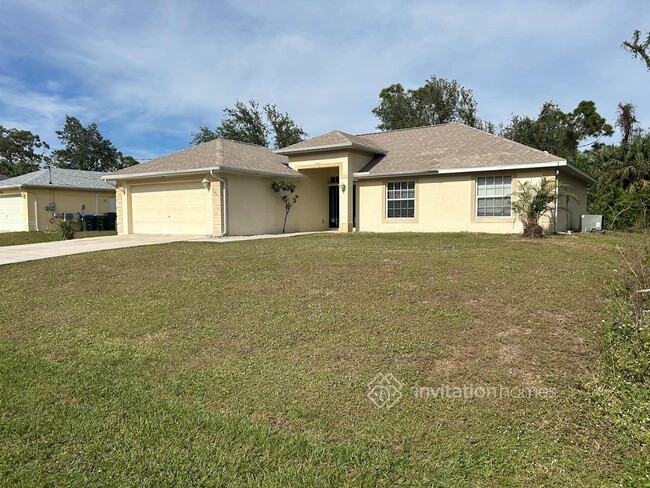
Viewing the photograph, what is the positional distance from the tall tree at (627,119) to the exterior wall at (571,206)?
11154 millimetres

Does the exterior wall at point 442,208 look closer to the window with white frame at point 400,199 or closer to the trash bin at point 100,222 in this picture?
the window with white frame at point 400,199

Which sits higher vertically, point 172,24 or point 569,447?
point 172,24

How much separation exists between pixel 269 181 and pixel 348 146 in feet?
12.4

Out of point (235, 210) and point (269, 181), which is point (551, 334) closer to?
point (235, 210)

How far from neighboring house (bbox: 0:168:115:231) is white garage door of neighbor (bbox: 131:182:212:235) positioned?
896cm

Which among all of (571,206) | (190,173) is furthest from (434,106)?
(190,173)

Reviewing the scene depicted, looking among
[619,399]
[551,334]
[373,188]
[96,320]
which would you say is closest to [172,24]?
[373,188]

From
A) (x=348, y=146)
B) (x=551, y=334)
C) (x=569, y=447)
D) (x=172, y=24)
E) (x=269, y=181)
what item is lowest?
(x=569, y=447)

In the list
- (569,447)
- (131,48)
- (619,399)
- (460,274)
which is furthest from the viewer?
(131,48)

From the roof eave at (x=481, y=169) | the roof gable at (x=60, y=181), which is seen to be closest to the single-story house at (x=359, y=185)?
the roof eave at (x=481, y=169)

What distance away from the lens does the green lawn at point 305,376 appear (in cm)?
301

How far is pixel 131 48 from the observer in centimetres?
1616

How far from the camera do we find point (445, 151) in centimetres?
1800

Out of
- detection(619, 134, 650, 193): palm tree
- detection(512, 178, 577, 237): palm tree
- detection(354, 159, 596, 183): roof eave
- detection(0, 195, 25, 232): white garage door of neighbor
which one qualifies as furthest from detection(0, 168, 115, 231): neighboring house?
detection(619, 134, 650, 193): palm tree
